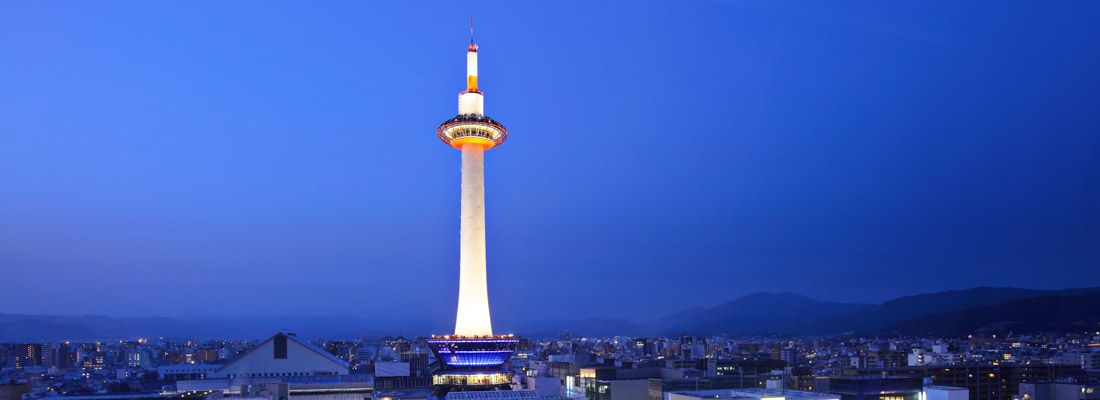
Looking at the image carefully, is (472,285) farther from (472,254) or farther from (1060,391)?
(1060,391)

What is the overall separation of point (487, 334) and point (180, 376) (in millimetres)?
47775

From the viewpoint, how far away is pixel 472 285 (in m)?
101

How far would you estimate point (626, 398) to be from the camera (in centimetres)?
10025

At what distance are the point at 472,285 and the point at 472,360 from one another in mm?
9472

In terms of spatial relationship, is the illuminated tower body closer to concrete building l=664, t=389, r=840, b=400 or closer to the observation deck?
the observation deck

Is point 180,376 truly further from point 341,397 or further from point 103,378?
point 341,397

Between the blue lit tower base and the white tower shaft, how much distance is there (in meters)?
3.68

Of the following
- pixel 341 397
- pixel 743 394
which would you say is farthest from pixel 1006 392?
pixel 341 397

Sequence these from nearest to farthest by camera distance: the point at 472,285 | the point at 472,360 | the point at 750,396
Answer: the point at 750,396, the point at 472,360, the point at 472,285

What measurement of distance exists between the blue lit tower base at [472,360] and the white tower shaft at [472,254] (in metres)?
3.68

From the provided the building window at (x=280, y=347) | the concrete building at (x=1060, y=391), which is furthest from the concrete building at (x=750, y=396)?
the concrete building at (x=1060, y=391)

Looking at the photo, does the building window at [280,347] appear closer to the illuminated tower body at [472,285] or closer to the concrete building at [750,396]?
the illuminated tower body at [472,285]

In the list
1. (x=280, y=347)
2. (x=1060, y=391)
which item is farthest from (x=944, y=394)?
(x=280, y=347)

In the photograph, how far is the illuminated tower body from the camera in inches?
3748
